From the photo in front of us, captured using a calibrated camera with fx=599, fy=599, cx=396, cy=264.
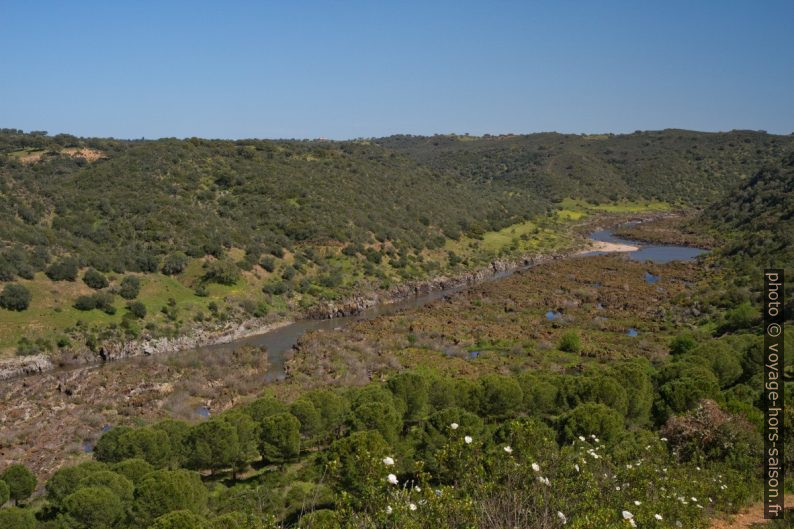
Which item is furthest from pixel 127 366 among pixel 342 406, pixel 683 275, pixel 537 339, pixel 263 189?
pixel 683 275

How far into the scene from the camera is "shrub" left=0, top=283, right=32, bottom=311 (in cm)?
4184

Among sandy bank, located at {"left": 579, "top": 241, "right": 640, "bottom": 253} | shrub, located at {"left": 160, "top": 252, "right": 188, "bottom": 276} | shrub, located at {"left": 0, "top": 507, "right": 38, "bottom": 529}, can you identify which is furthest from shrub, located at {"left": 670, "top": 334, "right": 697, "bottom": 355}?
sandy bank, located at {"left": 579, "top": 241, "right": 640, "bottom": 253}

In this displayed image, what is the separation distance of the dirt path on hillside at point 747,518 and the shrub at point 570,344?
25.9 m

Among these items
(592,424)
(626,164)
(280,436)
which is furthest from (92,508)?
(626,164)

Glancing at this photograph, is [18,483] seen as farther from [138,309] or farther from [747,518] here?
[138,309]

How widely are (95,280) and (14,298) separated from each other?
21.3ft

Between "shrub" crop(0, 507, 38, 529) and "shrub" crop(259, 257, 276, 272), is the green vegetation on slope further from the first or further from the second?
"shrub" crop(0, 507, 38, 529)

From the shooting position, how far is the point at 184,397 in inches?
1348

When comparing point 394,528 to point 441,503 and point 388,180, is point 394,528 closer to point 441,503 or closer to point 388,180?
point 441,503

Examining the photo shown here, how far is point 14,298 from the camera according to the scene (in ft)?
138

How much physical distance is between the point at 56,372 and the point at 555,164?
147381 mm

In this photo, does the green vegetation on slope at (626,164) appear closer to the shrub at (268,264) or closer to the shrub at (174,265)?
the shrub at (268,264)

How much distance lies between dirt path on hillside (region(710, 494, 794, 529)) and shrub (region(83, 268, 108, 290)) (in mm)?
45581

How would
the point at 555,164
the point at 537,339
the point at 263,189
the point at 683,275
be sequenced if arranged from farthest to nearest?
the point at 555,164 → the point at 263,189 → the point at 683,275 → the point at 537,339
